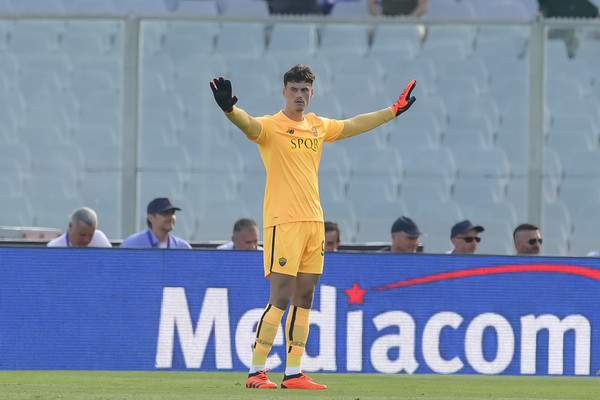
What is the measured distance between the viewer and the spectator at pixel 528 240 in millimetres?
9430

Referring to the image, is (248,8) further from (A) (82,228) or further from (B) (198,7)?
(A) (82,228)

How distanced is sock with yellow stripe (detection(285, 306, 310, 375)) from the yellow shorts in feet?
0.81

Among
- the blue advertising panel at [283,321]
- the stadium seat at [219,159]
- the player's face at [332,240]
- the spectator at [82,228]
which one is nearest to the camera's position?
the blue advertising panel at [283,321]

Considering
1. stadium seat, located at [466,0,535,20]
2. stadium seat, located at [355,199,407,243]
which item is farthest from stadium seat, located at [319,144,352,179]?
stadium seat, located at [466,0,535,20]

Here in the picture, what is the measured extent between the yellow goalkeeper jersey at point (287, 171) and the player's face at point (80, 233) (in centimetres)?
301

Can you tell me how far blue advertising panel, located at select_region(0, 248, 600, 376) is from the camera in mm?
8195

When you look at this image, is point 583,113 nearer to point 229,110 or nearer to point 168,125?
point 168,125

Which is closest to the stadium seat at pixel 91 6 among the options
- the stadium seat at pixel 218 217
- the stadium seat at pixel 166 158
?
the stadium seat at pixel 166 158

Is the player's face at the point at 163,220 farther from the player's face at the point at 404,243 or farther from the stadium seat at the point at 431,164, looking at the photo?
the stadium seat at the point at 431,164

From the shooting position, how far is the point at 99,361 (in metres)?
8.20

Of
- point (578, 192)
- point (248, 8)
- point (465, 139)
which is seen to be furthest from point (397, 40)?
point (578, 192)

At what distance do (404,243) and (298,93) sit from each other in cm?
334

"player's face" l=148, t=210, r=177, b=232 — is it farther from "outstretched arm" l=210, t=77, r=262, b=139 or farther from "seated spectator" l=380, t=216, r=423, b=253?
"outstretched arm" l=210, t=77, r=262, b=139

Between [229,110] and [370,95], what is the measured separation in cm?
727
